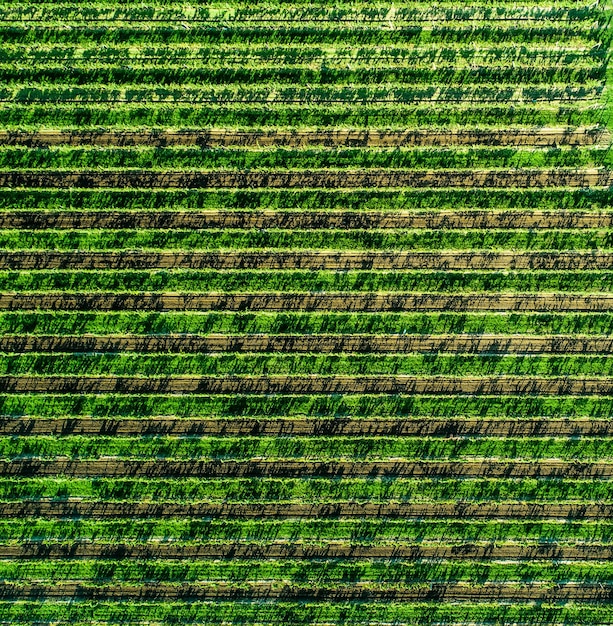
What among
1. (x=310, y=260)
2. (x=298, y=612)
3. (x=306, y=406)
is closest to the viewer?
(x=298, y=612)

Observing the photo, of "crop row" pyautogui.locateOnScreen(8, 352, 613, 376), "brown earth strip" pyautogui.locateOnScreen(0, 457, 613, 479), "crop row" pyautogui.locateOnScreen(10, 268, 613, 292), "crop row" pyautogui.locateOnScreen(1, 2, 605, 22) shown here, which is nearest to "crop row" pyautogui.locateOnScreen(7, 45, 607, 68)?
"crop row" pyautogui.locateOnScreen(1, 2, 605, 22)

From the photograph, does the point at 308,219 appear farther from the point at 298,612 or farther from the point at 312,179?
the point at 298,612

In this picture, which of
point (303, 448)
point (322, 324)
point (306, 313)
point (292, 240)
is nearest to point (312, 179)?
point (292, 240)

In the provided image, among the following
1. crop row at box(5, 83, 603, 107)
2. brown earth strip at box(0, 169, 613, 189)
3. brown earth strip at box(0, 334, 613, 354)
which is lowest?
brown earth strip at box(0, 334, 613, 354)

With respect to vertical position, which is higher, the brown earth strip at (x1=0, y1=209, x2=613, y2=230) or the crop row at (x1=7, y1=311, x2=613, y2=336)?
the brown earth strip at (x1=0, y1=209, x2=613, y2=230)

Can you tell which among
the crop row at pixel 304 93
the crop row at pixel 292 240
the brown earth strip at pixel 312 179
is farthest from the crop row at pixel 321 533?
the crop row at pixel 304 93

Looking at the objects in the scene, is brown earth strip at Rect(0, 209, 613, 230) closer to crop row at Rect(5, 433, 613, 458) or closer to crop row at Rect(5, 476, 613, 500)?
crop row at Rect(5, 433, 613, 458)

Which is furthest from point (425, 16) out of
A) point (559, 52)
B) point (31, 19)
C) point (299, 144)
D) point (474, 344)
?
point (31, 19)

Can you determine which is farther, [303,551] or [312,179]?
[312,179]
